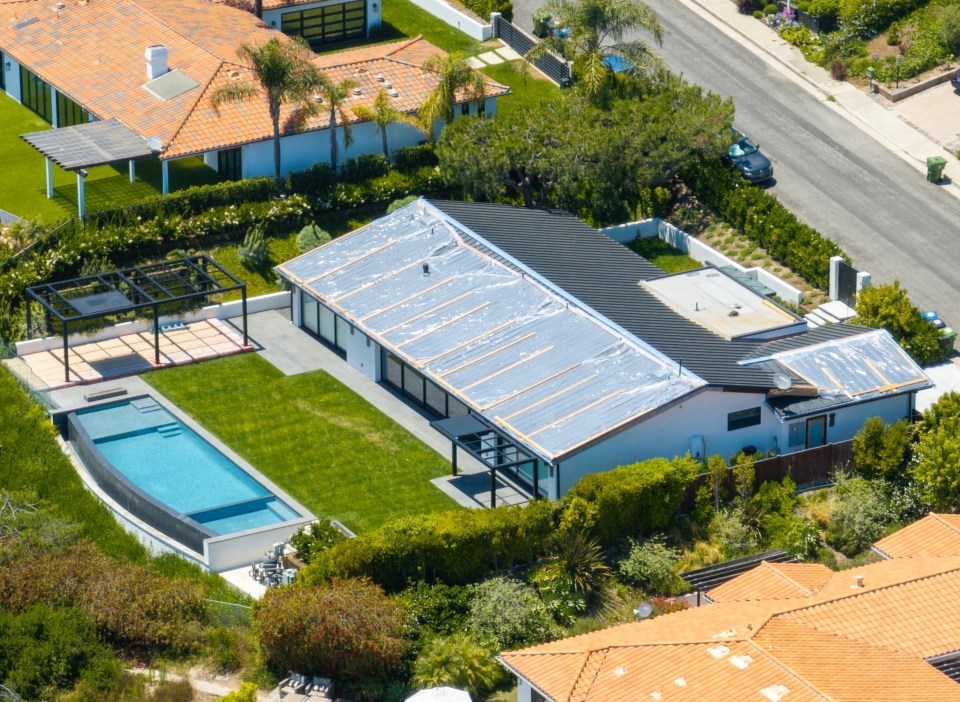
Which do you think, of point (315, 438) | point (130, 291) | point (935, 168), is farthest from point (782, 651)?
point (935, 168)

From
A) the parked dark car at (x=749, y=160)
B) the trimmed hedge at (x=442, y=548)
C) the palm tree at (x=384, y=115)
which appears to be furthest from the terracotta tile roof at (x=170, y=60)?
the trimmed hedge at (x=442, y=548)

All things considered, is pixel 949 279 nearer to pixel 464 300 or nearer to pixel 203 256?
pixel 464 300

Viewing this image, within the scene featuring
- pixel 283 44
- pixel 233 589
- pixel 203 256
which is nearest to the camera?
pixel 233 589

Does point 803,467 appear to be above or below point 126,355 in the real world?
above

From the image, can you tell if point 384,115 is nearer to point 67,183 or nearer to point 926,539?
point 67,183

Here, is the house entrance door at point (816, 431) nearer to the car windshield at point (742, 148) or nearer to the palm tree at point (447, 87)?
the car windshield at point (742, 148)

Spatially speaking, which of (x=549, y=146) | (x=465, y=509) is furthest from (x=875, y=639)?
(x=549, y=146)
